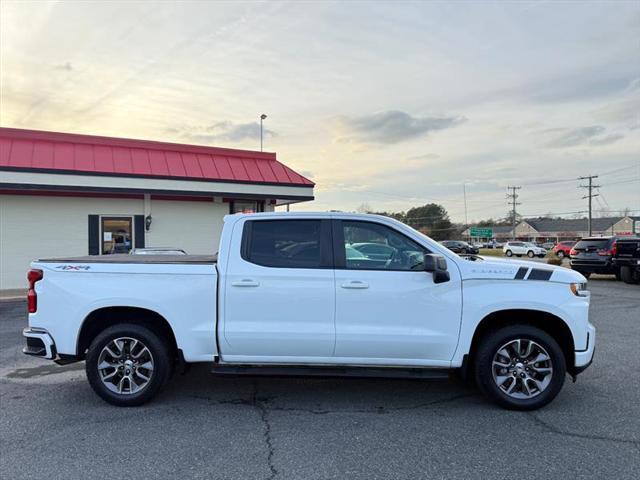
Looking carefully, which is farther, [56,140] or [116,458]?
[56,140]

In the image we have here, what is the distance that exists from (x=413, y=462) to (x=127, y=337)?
2897 millimetres

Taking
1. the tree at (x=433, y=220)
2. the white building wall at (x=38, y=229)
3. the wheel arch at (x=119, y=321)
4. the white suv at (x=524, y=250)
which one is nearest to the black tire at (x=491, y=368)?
the wheel arch at (x=119, y=321)

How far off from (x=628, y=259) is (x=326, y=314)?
1531cm

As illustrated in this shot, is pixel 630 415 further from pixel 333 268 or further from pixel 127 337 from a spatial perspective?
pixel 127 337

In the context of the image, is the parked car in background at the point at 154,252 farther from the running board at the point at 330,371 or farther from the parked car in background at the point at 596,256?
the parked car in background at the point at 596,256

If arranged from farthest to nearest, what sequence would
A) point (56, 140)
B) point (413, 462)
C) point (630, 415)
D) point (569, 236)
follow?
point (569, 236) → point (56, 140) → point (630, 415) → point (413, 462)

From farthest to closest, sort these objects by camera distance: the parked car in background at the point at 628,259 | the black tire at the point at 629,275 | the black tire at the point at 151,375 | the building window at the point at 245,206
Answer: the building window at the point at 245,206, the black tire at the point at 629,275, the parked car in background at the point at 628,259, the black tire at the point at 151,375

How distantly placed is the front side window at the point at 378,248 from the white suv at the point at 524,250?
155ft

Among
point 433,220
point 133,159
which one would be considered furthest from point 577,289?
point 433,220

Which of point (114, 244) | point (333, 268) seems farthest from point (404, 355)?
point (114, 244)

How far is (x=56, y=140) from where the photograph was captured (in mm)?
13938

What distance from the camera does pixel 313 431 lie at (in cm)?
398

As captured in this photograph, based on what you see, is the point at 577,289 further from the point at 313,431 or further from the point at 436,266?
the point at 313,431

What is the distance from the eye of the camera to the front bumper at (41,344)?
4523mm
